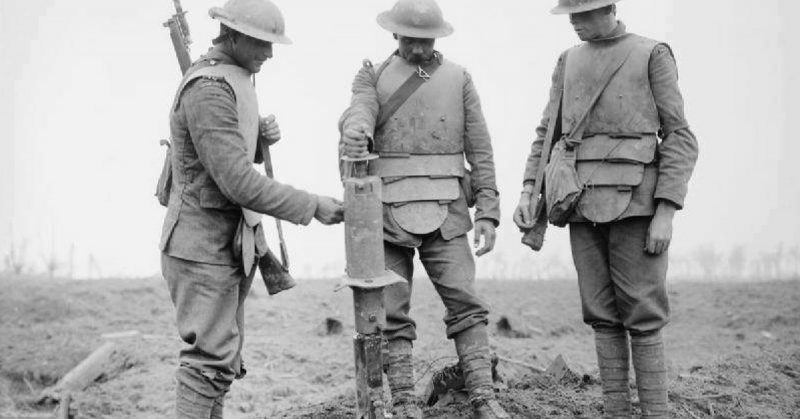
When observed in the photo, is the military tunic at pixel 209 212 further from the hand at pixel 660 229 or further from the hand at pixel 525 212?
the hand at pixel 660 229

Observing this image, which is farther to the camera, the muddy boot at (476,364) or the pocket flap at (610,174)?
the muddy boot at (476,364)

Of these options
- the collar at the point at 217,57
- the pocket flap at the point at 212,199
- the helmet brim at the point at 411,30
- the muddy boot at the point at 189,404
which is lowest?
the muddy boot at the point at 189,404

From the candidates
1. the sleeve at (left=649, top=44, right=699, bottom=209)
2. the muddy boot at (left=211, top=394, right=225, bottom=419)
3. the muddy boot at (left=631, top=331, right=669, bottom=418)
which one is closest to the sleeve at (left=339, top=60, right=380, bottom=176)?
the muddy boot at (left=211, top=394, right=225, bottom=419)

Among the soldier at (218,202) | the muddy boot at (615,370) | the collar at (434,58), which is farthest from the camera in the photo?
the collar at (434,58)

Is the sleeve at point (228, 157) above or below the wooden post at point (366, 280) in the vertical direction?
above

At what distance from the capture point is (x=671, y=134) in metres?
4.84

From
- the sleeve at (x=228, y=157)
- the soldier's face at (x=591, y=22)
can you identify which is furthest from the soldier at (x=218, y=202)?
the soldier's face at (x=591, y=22)

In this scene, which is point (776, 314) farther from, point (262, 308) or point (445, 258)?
point (445, 258)

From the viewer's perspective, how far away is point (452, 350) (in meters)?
8.24

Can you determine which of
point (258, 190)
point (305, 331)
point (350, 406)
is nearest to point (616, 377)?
point (350, 406)

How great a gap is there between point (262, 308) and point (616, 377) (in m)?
6.07

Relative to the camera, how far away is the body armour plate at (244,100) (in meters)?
4.48

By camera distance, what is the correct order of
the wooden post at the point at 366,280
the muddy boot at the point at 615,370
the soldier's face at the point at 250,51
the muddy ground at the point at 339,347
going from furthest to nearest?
the muddy ground at the point at 339,347 < the muddy boot at the point at 615,370 < the soldier's face at the point at 250,51 < the wooden post at the point at 366,280

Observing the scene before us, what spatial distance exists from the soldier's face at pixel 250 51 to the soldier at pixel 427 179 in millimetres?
652
